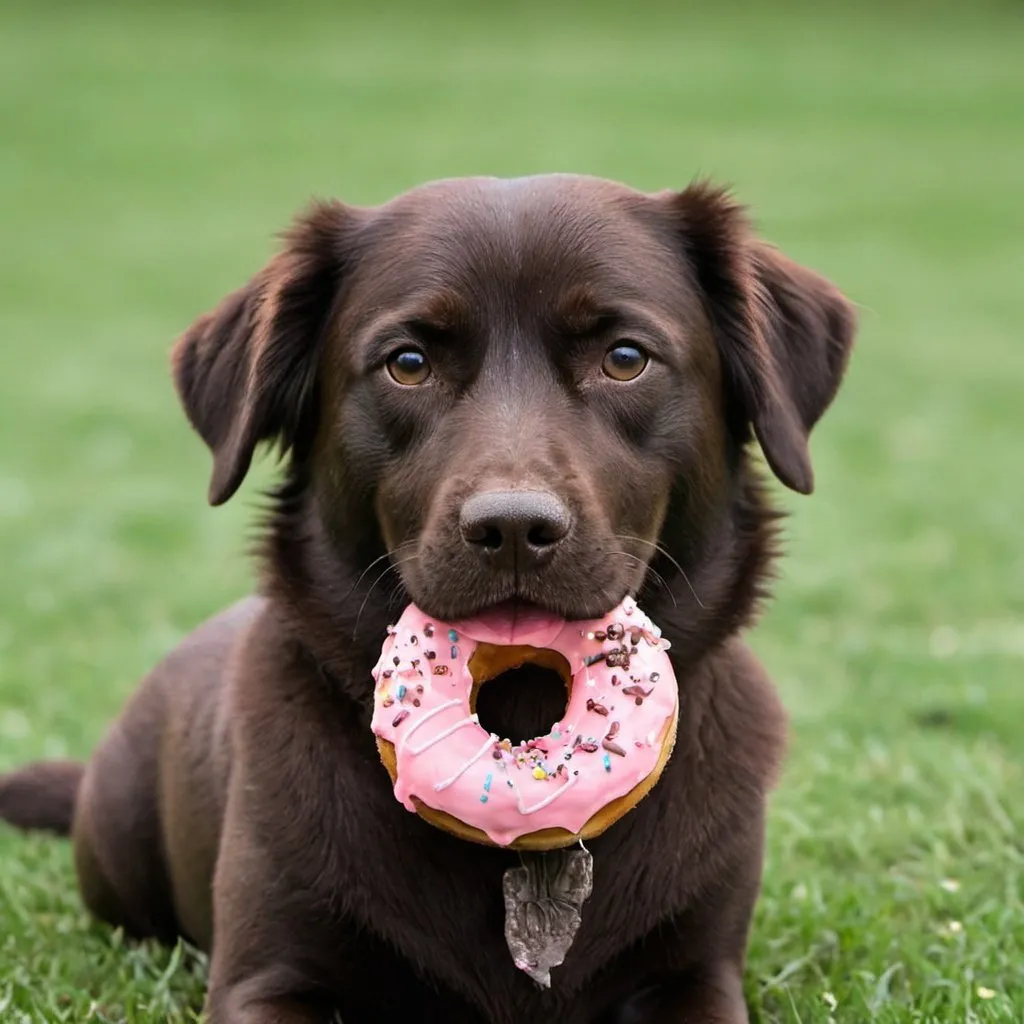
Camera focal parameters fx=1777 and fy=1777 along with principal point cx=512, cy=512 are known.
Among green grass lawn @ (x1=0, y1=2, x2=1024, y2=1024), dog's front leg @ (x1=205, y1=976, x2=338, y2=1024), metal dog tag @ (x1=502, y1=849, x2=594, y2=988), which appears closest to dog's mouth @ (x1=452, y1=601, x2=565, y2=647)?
metal dog tag @ (x1=502, y1=849, x2=594, y2=988)

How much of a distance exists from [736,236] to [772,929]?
1.69 meters

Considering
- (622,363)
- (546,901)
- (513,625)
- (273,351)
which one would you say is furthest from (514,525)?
(273,351)

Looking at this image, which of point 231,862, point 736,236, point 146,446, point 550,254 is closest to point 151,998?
point 231,862

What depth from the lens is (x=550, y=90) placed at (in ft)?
107

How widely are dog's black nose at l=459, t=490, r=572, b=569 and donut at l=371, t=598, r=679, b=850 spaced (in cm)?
19

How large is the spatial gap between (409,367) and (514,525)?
2.01 feet

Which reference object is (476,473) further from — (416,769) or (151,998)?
(151,998)

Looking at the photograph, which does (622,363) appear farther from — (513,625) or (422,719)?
(422,719)

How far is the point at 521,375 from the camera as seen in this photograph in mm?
3520

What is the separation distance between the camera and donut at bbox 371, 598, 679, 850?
324 cm

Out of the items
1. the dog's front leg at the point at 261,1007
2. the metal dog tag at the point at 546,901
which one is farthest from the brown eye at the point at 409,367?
the dog's front leg at the point at 261,1007

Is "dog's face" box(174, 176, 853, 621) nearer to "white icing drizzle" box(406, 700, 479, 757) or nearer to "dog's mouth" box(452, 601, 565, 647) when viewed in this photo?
"dog's mouth" box(452, 601, 565, 647)

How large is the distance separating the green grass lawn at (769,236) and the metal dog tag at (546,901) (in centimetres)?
66

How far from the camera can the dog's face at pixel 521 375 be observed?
330 centimetres
